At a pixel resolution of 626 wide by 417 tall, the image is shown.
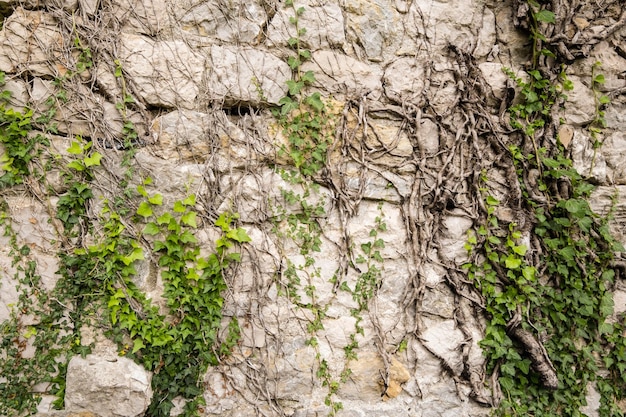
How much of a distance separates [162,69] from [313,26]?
101 cm

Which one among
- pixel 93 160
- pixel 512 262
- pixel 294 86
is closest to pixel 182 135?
pixel 93 160

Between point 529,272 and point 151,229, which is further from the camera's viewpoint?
point 529,272

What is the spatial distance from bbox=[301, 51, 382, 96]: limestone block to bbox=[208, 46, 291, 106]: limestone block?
23 centimetres

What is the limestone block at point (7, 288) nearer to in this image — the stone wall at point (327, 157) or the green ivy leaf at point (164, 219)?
the stone wall at point (327, 157)

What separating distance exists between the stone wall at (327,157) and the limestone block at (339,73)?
0.01 meters

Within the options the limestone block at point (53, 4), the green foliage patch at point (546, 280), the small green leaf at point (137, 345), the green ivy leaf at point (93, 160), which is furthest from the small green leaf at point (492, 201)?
the limestone block at point (53, 4)

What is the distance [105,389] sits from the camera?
7.49 ft

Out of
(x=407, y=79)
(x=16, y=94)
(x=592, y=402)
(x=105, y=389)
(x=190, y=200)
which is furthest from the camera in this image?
(x=407, y=79)

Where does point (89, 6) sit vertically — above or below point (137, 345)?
above

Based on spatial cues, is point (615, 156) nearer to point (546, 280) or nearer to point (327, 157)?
point (546, 280)

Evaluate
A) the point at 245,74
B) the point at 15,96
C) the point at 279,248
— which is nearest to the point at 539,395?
the point at 279,248

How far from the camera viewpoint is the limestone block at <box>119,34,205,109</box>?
2.56 metres

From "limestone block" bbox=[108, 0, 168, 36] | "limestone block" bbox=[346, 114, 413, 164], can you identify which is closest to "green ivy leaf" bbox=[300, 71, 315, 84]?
"limestone block" bbox=[346, 114, 413, 164]

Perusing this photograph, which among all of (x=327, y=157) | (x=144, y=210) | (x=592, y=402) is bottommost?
(x=592, y=402)
